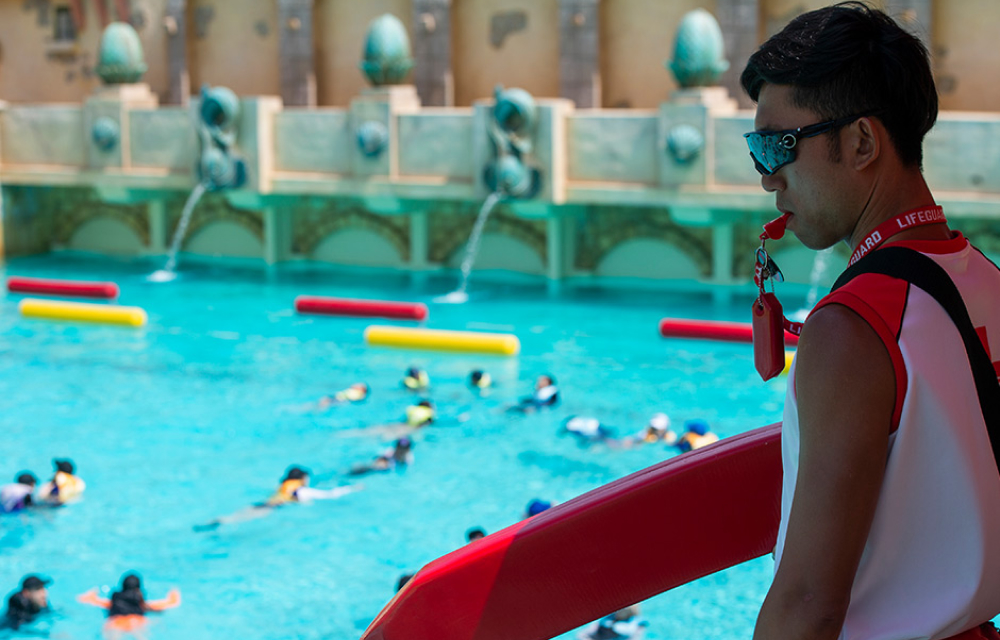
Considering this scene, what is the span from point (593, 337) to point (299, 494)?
563 centimetres

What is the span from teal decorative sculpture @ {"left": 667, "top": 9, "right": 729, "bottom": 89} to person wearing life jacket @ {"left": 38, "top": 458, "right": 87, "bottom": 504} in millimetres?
9214

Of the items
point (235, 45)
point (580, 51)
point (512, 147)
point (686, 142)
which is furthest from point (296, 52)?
point (686, 142)

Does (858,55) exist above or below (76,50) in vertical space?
below

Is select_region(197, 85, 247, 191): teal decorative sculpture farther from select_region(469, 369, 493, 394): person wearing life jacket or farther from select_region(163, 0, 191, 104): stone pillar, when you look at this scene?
select_region(469, 369, 493, 394): person wearing life jacket

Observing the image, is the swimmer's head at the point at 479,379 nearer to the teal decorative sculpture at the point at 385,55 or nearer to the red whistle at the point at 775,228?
the teal decorative sculpture at the point at 385,55

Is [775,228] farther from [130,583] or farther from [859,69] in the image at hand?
[130,583]

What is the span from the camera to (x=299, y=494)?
8.63 m

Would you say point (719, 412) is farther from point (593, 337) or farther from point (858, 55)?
point (858, 55)

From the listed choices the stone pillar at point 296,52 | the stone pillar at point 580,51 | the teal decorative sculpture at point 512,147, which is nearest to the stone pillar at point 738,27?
the stone pillar at point 580,51

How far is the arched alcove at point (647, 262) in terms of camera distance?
54.9 ft

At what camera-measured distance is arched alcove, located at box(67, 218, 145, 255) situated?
20.5 m

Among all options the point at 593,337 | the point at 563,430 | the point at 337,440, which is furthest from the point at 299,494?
the point at 593,337

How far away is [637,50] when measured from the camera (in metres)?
18.7

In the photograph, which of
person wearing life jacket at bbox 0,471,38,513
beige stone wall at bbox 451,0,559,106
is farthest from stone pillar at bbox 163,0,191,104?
person wearing life jacket at bbox 0,471,38,513
